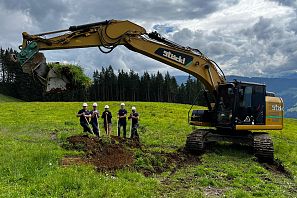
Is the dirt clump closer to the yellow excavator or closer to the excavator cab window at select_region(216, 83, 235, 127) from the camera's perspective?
the yellow excavator

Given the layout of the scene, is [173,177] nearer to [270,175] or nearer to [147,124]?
[270,175]

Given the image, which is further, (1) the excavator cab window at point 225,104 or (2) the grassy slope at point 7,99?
(2) the grassy slope at point 7,99

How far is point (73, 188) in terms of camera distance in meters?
9.98

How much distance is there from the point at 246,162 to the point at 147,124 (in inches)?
646

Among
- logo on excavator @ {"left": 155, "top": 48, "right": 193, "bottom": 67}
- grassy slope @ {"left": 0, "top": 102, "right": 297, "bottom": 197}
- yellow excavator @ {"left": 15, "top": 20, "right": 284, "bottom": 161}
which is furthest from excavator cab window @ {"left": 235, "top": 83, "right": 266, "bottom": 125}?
logo on excavator @ {"left": 155, "top": 48, "right": 193, "bottom": 67}

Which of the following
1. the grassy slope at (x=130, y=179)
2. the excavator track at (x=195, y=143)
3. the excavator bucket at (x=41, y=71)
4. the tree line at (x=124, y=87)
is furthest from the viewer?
the tree line at (x=124, y=87)

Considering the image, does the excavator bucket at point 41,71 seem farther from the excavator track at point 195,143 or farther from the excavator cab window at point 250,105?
the excavator cab window at point 250,105

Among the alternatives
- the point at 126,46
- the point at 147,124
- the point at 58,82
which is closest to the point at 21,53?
the point at 58,82

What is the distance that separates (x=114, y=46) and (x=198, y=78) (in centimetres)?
459

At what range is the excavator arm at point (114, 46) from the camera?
15.3m

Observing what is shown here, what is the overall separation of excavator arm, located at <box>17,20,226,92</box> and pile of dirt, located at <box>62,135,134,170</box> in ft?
8.06

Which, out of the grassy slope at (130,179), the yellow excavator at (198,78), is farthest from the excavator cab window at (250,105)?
the grassy slope at (130,179)

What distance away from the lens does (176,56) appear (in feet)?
58.3

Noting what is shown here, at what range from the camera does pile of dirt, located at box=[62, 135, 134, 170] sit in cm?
1357
